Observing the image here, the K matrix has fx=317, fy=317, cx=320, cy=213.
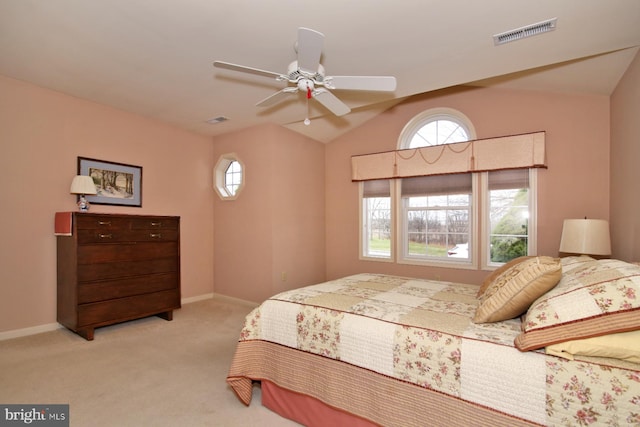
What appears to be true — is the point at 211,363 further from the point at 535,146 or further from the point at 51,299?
the point at 535,146

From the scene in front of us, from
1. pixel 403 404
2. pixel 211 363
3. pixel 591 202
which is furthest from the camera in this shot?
pixel 591 202

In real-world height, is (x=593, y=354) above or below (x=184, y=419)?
above

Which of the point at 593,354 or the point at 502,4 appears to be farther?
the point at 502,4

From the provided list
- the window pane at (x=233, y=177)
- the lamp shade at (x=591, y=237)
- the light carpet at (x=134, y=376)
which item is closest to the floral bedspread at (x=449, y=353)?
the light carpet at (x=134, y=376)

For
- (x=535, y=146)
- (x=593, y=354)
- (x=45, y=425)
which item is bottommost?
(x=45, y=425)

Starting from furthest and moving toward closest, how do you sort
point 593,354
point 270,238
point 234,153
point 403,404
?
point 234,153, point 270,238, point 403,404, point 593,354

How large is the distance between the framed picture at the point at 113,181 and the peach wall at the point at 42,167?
0.24 ft

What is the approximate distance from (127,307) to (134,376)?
121 centimetres

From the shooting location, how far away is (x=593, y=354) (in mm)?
1243

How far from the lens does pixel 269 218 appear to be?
14.4 ft

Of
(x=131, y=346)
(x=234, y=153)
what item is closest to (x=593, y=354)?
(x=131, y=346)

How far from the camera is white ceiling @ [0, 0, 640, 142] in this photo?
6.82 feet

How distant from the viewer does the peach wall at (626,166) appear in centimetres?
253

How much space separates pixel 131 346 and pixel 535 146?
4.72m
